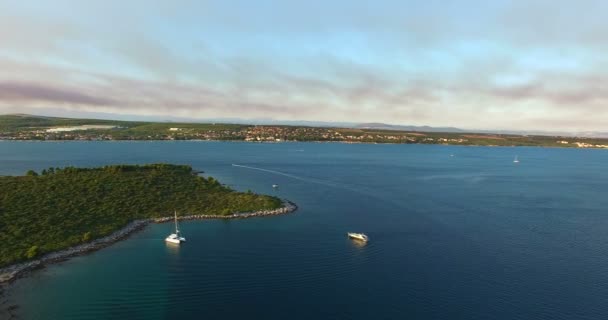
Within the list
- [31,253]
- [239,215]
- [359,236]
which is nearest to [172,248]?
[31,253]

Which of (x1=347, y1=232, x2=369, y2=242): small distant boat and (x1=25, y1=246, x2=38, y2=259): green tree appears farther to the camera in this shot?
(x1=347, y1=232, x2=369, y2=242): small distant boat

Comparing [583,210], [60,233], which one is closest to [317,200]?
[60,233]

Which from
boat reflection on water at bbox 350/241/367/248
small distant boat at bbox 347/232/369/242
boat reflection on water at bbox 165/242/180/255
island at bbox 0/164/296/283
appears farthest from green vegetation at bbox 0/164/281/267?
boat reflection on water at bbox 350/241/367/248

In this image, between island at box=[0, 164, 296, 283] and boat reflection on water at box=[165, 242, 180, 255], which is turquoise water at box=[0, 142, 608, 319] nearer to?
boat reflection on water at box=[165, 242, 180, 255]

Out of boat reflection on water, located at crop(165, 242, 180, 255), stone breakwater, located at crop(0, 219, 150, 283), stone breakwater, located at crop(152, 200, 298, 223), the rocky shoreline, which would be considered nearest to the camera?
stone breakwater, located at crop(0, 219, 150, 283)

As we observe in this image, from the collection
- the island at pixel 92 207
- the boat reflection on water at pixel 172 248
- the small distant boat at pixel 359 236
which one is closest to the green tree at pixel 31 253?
the island at pixel 92 207
